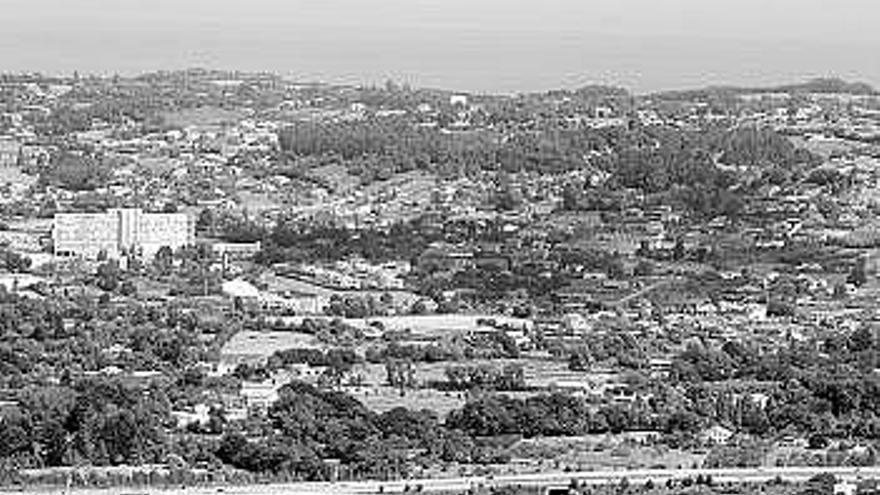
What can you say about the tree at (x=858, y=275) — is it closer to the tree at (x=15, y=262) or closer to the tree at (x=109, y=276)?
the tree at (x=109, y=276)

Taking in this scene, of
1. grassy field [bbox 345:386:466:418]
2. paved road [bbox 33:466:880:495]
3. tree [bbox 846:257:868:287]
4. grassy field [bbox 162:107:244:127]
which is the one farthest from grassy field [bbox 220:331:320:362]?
grassy field [bbox 162:107:244:127]

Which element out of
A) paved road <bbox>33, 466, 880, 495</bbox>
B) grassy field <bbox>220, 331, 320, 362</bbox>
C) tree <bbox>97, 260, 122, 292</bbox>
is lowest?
tree <bbox>97, 260, 122, 292</bbox>

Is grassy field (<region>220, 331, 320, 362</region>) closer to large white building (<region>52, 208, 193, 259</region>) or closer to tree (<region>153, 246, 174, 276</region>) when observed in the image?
tree (<region>153, 246, 174, 276</region>)

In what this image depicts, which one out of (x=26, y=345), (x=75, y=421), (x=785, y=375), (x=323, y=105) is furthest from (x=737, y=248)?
(x=323, y=105)

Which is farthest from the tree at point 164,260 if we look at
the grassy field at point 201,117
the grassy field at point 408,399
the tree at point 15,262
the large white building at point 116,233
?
the grassy field at point 201,117

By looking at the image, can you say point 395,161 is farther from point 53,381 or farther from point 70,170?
point 53,381

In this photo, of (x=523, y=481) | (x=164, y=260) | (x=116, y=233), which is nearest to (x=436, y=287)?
(x=164, y=260)
